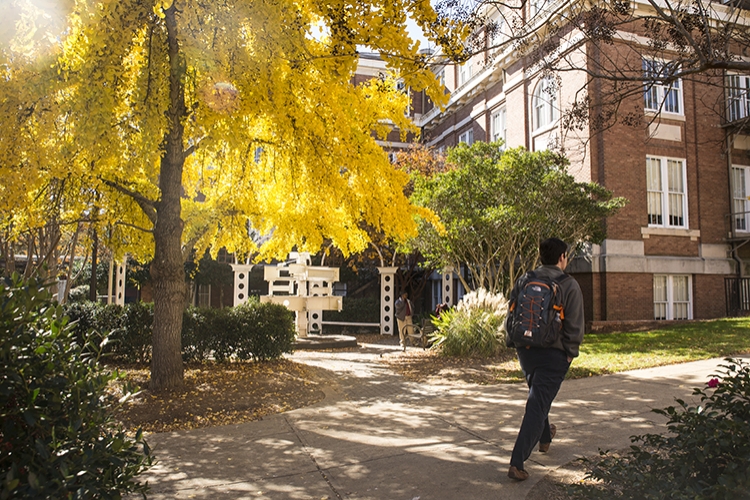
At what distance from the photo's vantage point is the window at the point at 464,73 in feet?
90.5

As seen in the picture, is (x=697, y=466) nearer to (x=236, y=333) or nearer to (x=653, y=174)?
(x=236, y=333)

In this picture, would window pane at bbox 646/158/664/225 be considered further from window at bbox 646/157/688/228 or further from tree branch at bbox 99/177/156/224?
tree branch at bbox 99/177/156/224

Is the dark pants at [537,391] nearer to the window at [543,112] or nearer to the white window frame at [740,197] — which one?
the window at [543,112]

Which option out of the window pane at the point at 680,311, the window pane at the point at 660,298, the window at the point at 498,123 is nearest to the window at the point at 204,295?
the window at the point at 498,123

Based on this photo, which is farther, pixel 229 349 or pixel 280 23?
pixel 229 349

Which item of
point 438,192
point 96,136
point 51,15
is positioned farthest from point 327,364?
point 51,15

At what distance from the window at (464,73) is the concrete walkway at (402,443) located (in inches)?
857

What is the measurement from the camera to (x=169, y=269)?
27.6 feet

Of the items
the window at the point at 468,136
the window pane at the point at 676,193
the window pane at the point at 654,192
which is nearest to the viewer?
the window pane at the point at 654,192

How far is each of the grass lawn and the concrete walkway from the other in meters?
1.61

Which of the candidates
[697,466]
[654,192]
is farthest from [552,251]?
[654,192]

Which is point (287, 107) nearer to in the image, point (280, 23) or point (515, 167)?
point (280, 23)

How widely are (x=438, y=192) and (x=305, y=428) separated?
32.4ft

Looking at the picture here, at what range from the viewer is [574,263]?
18766 mm
